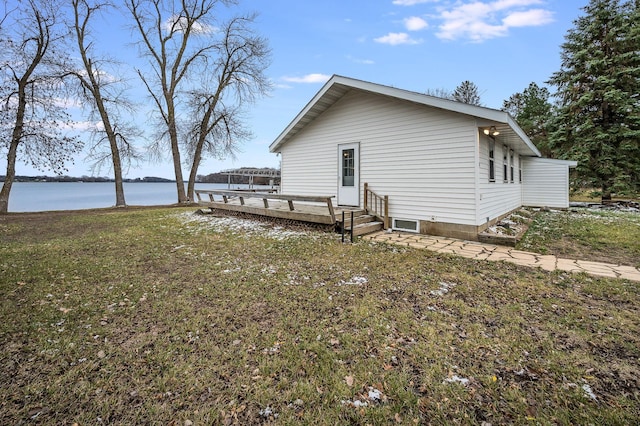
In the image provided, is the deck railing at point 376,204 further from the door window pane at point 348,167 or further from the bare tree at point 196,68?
the bare tree at point 196,68

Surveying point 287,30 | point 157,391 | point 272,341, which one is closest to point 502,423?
point 272,341

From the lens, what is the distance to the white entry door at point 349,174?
30.2ft

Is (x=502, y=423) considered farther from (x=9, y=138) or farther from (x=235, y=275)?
(x=9, y=138)

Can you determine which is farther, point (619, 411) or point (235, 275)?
point (235, 275)

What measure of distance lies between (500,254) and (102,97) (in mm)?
20909

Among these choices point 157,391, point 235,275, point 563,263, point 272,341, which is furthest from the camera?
point 563,263

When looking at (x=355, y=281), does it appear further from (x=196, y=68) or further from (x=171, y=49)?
(x=171, y=49)

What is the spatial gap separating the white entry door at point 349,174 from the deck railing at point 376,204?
0.44 meters

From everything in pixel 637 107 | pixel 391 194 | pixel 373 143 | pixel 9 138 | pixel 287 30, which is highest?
pixel 287 30

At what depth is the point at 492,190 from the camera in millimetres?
8352

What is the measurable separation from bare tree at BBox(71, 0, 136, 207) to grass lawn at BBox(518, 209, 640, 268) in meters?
19.5

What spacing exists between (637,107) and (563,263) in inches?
635


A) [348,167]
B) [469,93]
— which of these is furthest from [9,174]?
[469,93]

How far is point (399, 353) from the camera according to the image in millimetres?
2688
